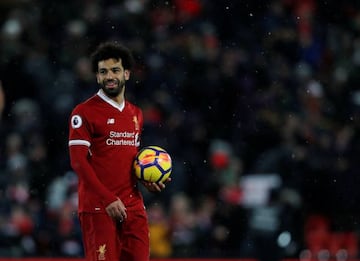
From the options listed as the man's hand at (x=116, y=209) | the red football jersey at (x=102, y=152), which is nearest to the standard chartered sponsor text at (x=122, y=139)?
the red football jersey at (x=102, y=152)

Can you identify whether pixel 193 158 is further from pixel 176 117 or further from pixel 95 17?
pixel 95 17

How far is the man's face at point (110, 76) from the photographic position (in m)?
6.84

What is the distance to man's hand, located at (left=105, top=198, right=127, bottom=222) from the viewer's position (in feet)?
21.6

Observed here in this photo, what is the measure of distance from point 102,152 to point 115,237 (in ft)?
1.76

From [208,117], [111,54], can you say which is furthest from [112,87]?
[208,117]

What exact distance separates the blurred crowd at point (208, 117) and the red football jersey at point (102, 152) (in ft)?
11.6

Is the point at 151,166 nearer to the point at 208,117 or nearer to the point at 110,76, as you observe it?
the point at 110,76

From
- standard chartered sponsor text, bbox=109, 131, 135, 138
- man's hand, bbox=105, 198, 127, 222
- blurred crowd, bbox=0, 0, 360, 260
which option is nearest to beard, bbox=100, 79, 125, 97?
standard chartered sponsor text, bbox=109, 131, 135, 138

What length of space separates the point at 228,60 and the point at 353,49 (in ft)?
6.37

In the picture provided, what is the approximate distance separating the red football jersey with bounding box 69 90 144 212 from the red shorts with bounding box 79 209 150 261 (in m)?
0.07

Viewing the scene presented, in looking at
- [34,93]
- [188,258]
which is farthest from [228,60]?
[188,258]

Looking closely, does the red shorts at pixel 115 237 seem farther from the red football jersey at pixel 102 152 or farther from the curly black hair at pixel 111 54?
the curly black hair at pixel 111 54

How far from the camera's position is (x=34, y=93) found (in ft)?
41.3

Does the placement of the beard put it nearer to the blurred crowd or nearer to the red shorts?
the red shorts
